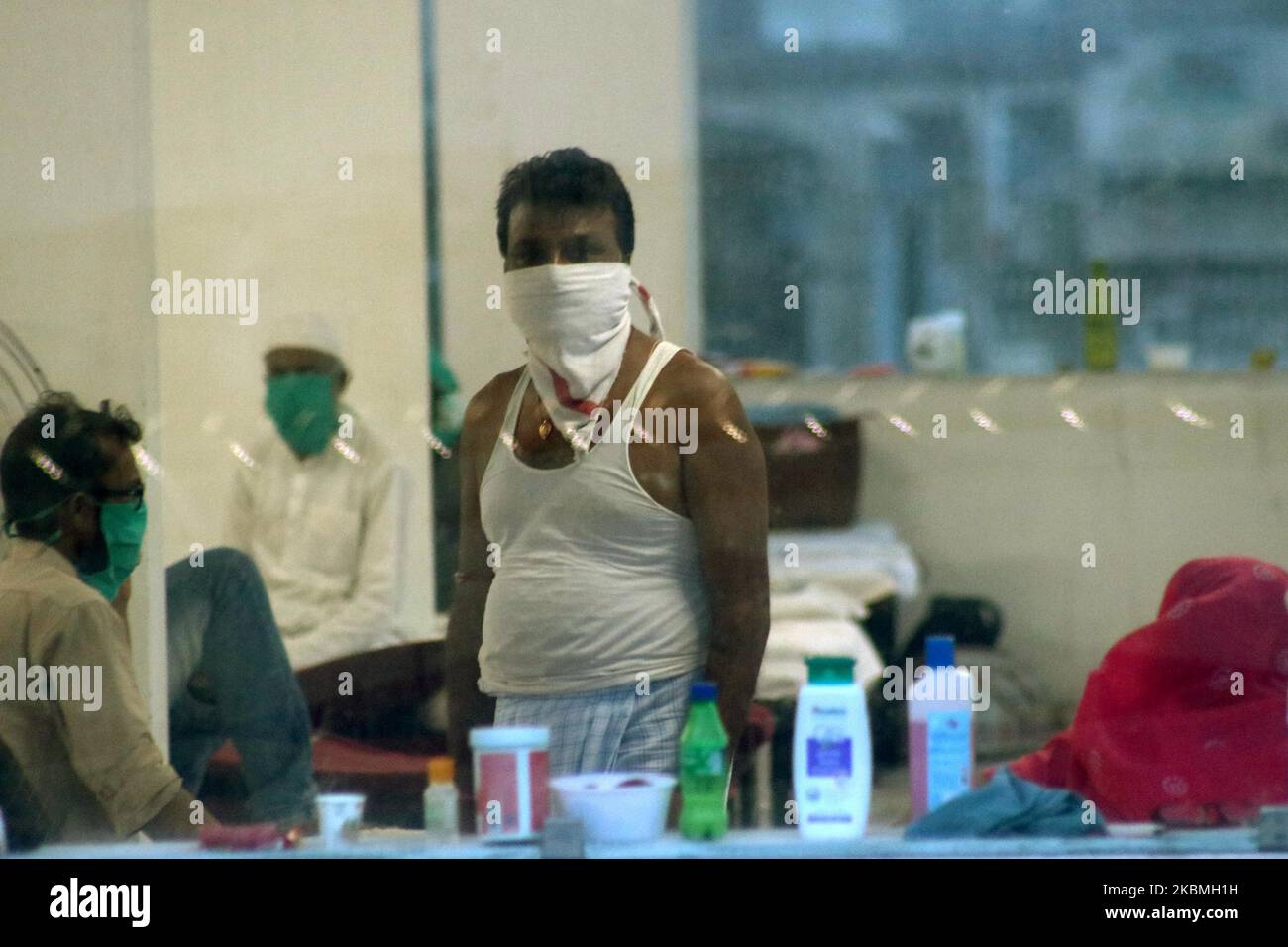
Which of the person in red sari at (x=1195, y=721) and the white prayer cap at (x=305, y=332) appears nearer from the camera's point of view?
the person in red sari at (x=1195, y=721)

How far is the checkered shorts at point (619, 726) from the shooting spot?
2.37 m

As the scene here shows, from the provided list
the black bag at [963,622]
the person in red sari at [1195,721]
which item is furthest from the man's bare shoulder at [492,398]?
the person in red sari at [1195,721]

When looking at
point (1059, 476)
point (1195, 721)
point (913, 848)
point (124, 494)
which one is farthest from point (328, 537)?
point (1195, 721)

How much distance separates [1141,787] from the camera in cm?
234

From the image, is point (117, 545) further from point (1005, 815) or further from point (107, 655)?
point (1005, 815)

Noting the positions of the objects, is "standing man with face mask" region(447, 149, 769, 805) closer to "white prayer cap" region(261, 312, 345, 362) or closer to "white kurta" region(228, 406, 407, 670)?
"white kurta" region(228, 406, 407, 670)

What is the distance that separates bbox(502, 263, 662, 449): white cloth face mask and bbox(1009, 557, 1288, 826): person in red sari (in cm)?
90

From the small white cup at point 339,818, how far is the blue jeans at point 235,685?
0.19m

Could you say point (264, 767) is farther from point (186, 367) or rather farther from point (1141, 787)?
point (1141, 787)

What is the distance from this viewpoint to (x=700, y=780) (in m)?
2.28

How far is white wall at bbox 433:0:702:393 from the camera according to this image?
277 centimetres

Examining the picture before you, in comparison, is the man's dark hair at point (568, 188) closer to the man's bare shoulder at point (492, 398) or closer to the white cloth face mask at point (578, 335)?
the white cloth face mask at point (578, 335)
